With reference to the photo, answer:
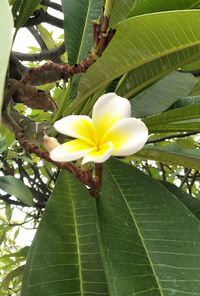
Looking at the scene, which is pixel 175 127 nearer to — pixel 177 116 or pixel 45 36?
pixel 177 116

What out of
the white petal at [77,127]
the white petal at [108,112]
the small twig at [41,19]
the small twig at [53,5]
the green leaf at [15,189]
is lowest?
the white petal at [77,127]

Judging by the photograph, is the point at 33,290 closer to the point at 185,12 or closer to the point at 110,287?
the point at 110,287

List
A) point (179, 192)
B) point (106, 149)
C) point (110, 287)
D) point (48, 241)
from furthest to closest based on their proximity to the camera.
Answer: point (179, 192)
point (48, 241)
point (110, 287)
point (106, 149)

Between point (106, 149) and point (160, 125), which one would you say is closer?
point (106, 149)

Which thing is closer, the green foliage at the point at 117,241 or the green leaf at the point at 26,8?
the green foliage at the point at 117,241

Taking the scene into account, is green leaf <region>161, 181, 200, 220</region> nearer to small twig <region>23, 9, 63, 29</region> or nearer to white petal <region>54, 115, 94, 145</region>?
white petal <region>54, 115, 94, 145</region>

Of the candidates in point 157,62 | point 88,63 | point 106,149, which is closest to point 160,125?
point 157,62

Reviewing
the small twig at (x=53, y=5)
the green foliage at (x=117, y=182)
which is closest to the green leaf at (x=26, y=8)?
the green foliage at (x=117, y=182)

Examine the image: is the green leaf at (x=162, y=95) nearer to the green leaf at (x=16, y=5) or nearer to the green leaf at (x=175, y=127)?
the green leaf at (x=175, y=127)
